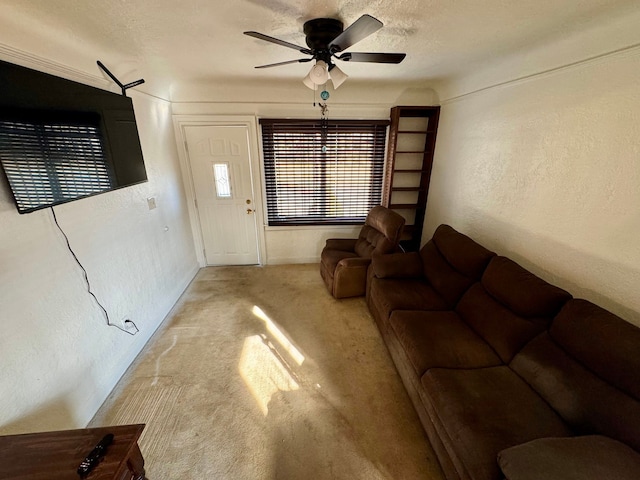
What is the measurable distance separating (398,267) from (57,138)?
277cm

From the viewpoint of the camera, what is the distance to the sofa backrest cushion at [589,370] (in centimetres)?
116

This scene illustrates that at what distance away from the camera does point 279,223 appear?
12.6 feet

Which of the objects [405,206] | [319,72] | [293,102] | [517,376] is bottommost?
[517,376]

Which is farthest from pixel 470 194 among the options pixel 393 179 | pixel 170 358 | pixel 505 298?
pixel 170 358

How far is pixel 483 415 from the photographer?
130 centimetres

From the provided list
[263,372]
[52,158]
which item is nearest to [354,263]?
[263,372]

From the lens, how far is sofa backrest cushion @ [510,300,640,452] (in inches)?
45.8

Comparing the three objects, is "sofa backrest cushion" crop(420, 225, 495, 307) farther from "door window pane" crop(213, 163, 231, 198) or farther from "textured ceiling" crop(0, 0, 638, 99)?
"door window pane" crop(213, 163, 231, 198)

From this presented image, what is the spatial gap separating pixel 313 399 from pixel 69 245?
1956mm

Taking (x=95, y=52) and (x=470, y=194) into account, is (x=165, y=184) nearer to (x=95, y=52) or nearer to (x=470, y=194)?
(x=95, y=52)

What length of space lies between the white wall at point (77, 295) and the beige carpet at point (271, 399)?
266 mm

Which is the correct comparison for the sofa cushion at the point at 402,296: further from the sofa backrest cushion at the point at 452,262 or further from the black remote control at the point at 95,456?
the black remote control at the point at 95,456

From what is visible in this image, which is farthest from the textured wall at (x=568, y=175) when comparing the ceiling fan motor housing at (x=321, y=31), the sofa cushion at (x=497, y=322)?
the ceiling fan motor housing at (x=321, y=31)

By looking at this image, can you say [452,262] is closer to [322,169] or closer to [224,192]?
[322,169]
